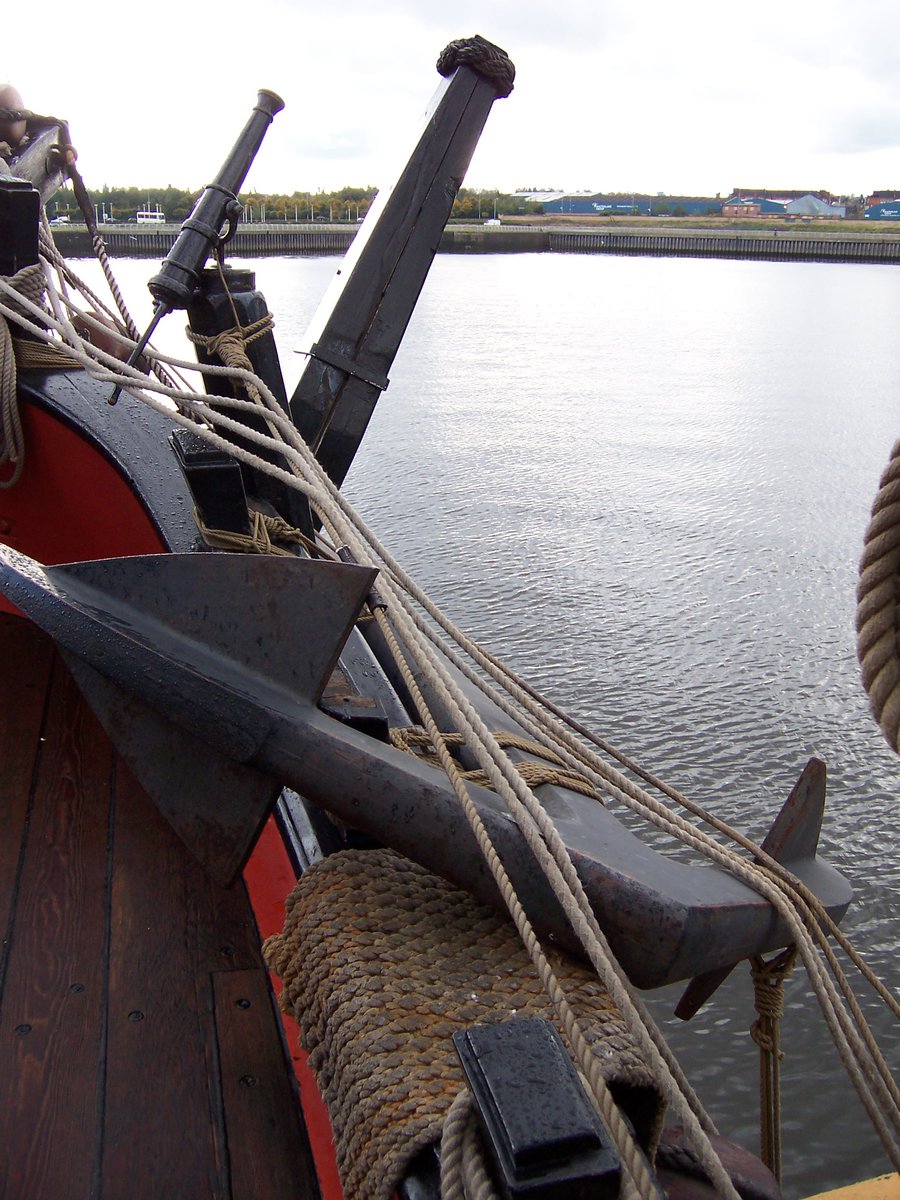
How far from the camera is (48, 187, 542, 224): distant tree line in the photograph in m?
43.4

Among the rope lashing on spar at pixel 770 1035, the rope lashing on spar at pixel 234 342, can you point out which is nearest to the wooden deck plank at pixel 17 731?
the rope lashing on spar at pixel 234 342

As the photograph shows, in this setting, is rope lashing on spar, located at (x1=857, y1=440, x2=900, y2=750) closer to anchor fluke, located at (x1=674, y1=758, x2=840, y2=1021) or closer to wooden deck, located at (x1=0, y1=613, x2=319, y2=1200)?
anchor fluke, located at (x1=674, y1=758, x2=840, y2=1021)

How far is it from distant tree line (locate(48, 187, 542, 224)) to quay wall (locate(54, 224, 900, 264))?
160cm

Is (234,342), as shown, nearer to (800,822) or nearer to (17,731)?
(17,731)

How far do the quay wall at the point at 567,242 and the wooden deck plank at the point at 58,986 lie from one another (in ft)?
111

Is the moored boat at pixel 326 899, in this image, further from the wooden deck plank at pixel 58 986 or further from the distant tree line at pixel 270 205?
the distant tree line at pixel 270 205

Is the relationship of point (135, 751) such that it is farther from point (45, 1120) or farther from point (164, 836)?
point (164, 836)

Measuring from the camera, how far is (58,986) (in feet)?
5.18

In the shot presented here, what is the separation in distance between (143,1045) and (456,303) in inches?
917

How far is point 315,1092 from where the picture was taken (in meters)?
1.37

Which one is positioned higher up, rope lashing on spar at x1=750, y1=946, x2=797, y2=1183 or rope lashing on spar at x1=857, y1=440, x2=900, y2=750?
rope lashing on spar at x1=857, y1=440, x2=900, y2=750

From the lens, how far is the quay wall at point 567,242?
120 ft

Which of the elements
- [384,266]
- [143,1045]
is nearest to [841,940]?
[143,1045]

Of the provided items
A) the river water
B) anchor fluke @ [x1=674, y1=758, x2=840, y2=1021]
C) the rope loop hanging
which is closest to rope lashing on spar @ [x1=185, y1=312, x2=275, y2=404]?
the rope loop hanging
